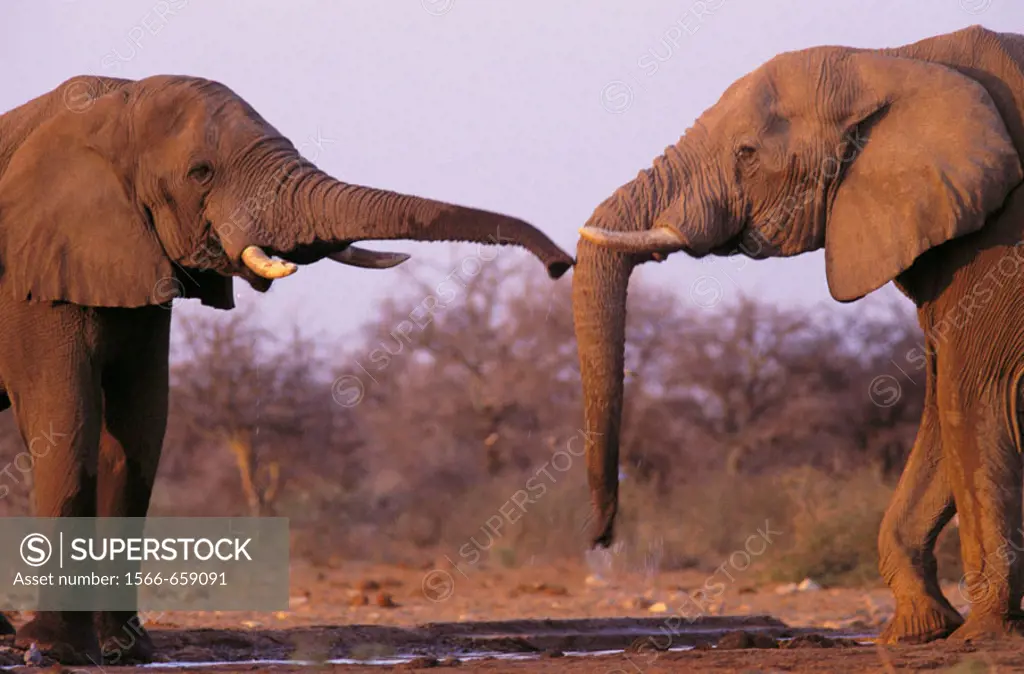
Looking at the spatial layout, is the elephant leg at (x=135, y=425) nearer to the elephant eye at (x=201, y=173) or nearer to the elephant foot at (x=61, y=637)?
the elephant foot at (x=61, y=637)

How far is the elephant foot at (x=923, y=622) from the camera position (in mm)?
7488

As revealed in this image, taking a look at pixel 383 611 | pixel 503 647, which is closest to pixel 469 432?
pixel 383 611

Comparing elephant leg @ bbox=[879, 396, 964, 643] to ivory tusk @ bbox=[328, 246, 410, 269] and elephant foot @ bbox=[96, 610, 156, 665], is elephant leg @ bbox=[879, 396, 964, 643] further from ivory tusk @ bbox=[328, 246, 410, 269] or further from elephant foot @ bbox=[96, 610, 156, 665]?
elephant foot @ bbox=[96, 610, 156, 665]

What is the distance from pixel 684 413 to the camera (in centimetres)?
2158

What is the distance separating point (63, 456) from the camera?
23.6 ft

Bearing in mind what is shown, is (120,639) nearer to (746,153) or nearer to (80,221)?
(80,221)

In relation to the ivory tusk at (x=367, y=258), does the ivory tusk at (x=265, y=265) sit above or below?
below

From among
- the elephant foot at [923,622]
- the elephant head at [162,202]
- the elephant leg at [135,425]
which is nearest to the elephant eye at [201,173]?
the elephant head at [162,202]

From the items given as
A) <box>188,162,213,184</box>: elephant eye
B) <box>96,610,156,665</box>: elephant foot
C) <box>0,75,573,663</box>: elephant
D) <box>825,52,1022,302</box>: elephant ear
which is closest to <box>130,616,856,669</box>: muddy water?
<box>96,610,156,665</box>: elephant foot

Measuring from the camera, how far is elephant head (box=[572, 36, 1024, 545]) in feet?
23.4

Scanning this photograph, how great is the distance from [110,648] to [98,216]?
1.87 meters

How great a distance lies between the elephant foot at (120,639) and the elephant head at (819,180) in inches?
92.2

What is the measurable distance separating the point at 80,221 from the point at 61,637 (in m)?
1.77

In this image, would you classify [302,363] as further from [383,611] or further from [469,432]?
[383,611]
